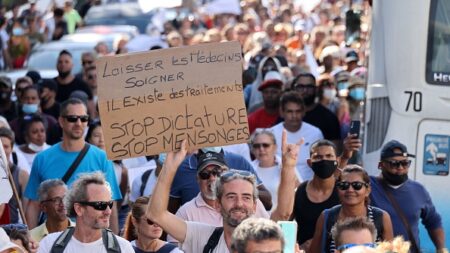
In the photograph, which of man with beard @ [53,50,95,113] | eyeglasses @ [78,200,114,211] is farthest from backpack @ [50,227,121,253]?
man with beard @ [53,50,95,113]

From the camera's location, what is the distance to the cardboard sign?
9469 millimetres

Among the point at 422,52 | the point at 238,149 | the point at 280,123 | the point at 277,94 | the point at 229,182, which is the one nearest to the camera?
the point at 229,182

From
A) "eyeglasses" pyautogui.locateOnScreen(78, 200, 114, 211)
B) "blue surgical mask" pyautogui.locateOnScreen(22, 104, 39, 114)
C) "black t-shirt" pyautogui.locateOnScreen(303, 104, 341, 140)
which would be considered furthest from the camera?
"blue surgical mask" pyautogui.locateOnScreen(22, 104, 39, 114)

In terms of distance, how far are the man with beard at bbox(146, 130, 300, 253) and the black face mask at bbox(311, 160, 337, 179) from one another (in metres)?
2.53

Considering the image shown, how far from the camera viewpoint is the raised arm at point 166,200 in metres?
9.27

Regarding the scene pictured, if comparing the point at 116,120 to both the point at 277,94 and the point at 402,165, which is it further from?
the point at 277,94

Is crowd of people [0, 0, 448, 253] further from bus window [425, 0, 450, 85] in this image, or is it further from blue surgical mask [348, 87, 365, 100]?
bus window [425, 0, 450, 85]

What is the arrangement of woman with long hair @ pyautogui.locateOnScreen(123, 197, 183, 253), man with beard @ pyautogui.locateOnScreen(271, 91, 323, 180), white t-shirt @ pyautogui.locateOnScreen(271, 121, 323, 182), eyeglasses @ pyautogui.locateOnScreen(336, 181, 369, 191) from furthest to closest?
man with beard @ pyautogui.locateOnScreen(271, 91, 323, 180), white t-shirt @ pyautogui.locateOnScreen(271, 121, 323, 182), eyeglasses @ pyautogui.locateOnScreen(336, 181, 369, 191), woman with long hair @ pyautogui.locateOnScreen(123, 197, 183, 253)

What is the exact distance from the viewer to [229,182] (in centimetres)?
907

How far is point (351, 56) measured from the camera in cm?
2181

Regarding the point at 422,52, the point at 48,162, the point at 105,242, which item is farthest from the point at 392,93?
the point at 105,242

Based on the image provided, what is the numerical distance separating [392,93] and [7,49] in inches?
639

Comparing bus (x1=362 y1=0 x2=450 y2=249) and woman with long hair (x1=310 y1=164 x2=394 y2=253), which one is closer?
woman with long hair (x1=310 y1=164 x2=394 y2=253)

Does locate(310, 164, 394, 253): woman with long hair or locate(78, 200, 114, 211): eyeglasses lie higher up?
locate(78, 200, 114, 211): eyeglasses
